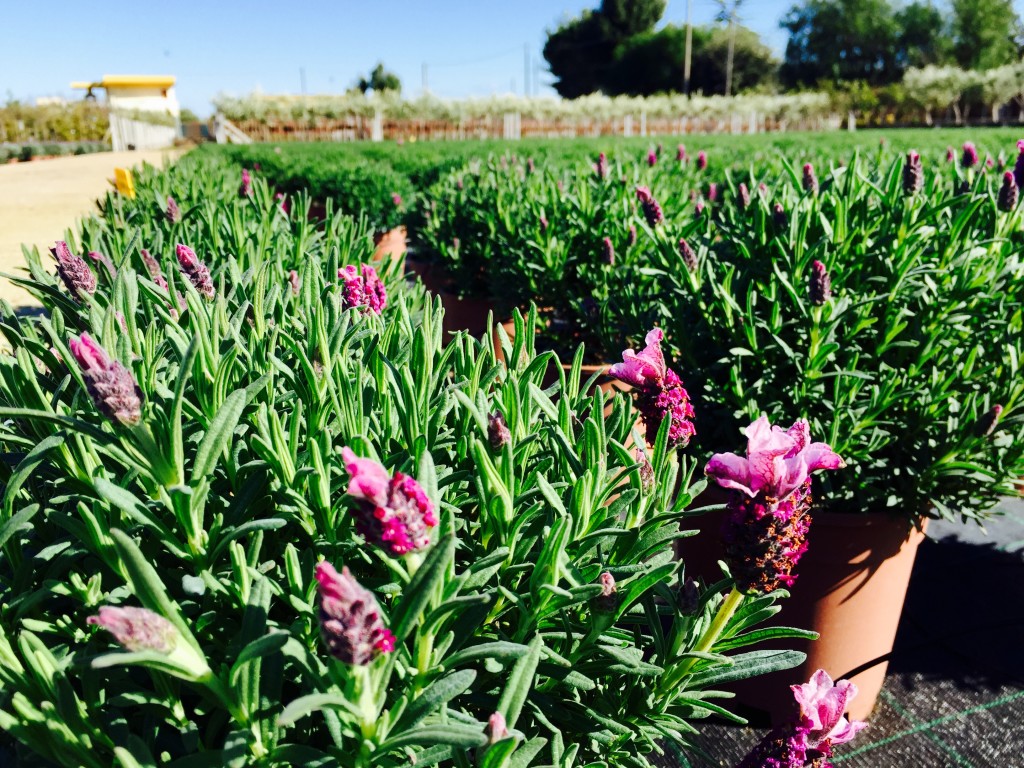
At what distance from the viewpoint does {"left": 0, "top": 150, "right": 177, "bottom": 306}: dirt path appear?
25.4 ft

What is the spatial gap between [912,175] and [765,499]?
1.62m

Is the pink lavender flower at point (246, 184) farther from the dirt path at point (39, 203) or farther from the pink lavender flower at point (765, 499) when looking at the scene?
the pink lavender flower at point (765, 499)

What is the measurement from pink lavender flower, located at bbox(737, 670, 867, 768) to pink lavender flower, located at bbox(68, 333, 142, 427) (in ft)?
3.28

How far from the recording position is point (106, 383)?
2.84 feet

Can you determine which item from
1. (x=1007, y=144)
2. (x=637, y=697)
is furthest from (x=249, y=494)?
(x=1007, y=144)

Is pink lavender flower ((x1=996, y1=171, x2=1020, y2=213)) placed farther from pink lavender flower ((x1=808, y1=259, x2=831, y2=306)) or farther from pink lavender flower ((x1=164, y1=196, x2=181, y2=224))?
pink lavender flower ((x1=164, y1=196, x2=181, y2=224))

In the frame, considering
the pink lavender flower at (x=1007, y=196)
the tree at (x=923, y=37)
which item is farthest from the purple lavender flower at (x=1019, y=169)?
the tree at (x=923, y=37)

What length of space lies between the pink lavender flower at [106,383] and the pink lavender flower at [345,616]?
0.36 meters

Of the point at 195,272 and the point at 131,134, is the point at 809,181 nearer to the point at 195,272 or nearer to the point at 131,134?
the point at 195,272

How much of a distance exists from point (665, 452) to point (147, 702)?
84 cm

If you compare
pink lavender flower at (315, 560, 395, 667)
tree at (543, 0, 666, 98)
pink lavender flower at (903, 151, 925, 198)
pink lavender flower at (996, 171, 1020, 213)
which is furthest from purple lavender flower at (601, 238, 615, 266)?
tree at (543, 0, 666, 98)

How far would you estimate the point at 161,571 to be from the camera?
1.04 m

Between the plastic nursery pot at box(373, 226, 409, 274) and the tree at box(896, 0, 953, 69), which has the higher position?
the tree at box(896, 0, 953, 69)

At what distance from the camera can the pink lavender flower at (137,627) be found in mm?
697
